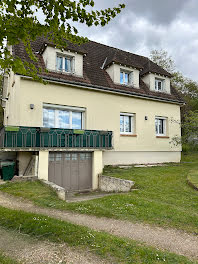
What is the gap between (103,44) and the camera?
59.6 ft

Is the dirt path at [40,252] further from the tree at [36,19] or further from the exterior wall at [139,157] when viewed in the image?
the exterior wall at [139,157]

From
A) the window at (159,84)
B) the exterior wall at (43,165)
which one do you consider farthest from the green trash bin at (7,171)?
the window at (159,84)

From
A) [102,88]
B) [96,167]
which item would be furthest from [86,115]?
[96,167]

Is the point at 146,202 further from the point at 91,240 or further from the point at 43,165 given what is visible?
the point at 43,165

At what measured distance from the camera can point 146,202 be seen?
22.0 feet

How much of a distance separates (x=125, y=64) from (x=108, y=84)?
215 cm

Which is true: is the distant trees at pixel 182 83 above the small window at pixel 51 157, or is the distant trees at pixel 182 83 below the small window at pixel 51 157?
above

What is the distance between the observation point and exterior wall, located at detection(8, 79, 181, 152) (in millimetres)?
11039

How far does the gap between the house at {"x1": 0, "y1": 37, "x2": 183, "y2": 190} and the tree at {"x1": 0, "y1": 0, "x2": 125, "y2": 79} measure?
18.7 ft

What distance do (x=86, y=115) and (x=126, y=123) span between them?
3.40 metres

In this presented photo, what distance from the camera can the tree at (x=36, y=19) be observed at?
381 centimetres

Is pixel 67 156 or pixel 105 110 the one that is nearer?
pixel 67 156

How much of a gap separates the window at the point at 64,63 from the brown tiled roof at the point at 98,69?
0.55 metres

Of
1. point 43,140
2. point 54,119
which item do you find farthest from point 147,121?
point 43,140
